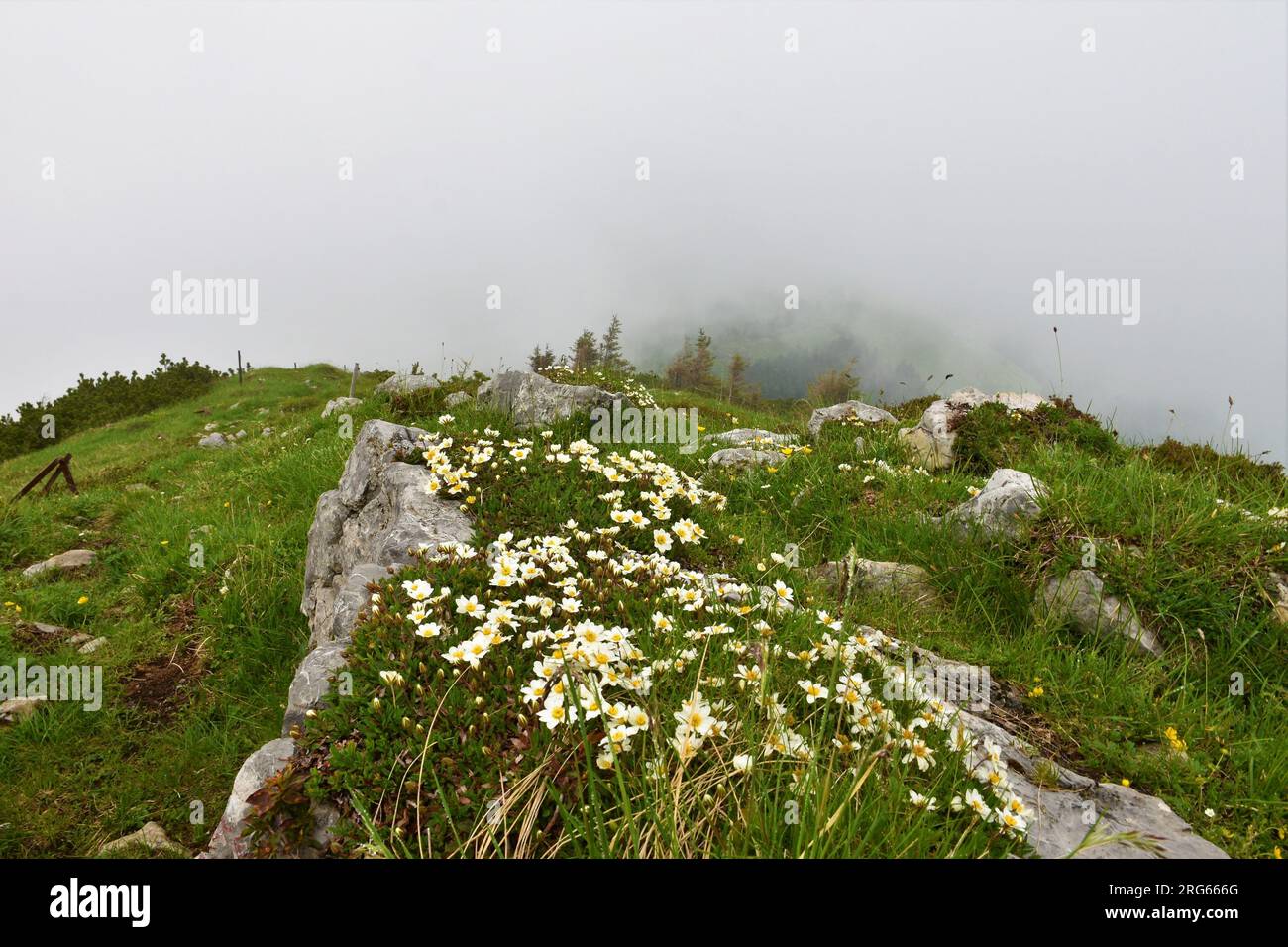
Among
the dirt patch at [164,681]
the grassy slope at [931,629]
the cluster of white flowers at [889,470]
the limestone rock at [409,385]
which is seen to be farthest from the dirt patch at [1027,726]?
the limestone rock at [409,385]

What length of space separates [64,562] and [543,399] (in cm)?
687

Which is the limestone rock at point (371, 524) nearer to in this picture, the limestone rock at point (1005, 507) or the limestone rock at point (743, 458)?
the limestone rock at point (743, 458)

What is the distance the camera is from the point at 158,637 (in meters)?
6.34

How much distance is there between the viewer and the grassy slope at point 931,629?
3.88m

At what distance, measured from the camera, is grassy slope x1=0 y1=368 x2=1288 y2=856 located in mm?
3881

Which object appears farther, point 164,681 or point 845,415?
point 845,415

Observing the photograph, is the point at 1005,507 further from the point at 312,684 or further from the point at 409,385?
the point at 409,385

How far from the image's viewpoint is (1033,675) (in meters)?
4.36

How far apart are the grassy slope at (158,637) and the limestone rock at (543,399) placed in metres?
2.91

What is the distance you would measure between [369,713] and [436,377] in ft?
34.2

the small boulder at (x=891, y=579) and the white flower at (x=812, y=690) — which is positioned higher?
the white flower at (x=812, y=690)

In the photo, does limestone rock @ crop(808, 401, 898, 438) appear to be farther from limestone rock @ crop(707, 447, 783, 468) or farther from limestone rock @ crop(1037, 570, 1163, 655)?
limestone rock @ crop(1037, 570, 1163, 655)

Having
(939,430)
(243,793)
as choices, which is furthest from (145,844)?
(939,430)
